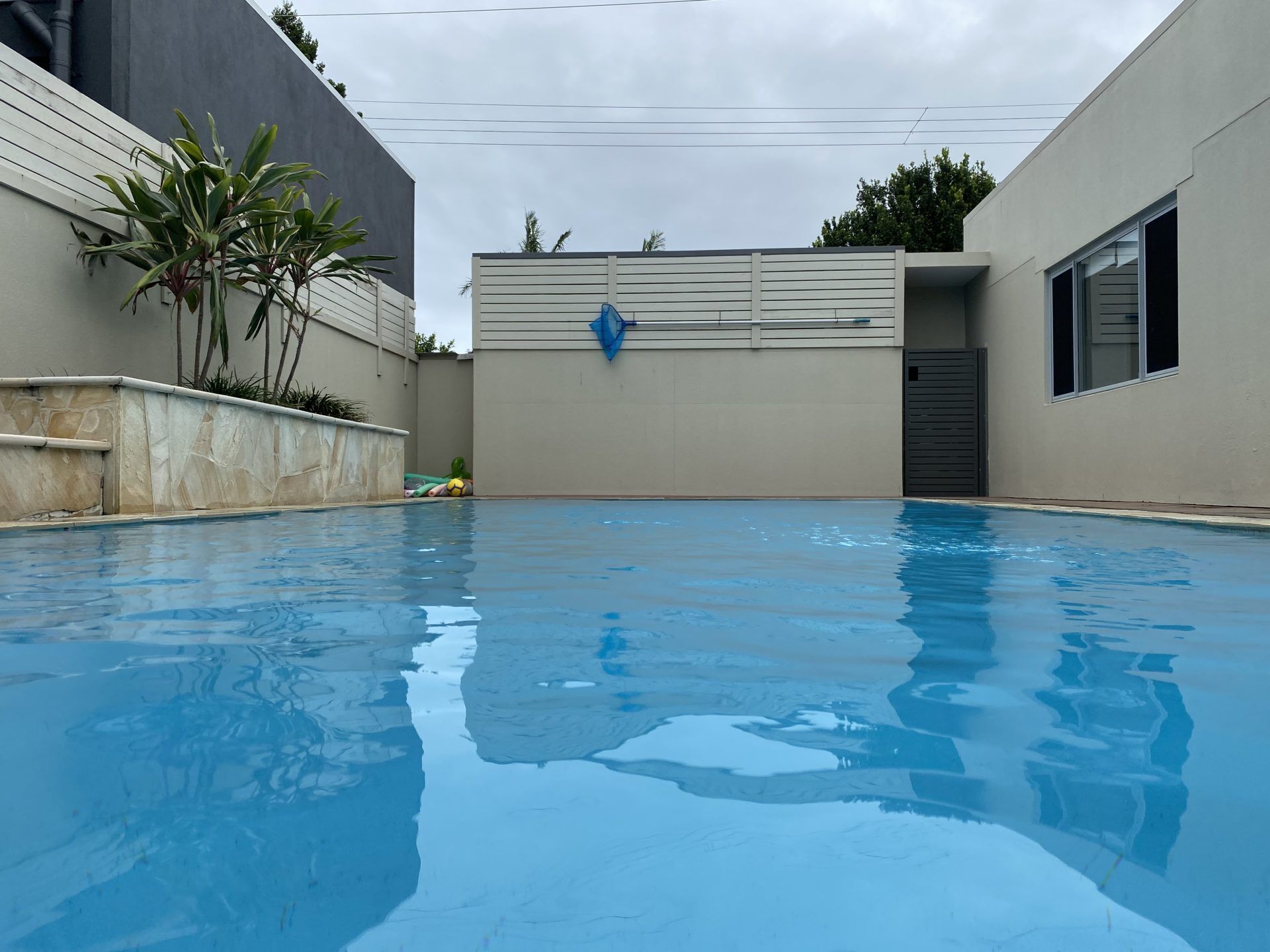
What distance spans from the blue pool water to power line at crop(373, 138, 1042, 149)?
21.0 metres

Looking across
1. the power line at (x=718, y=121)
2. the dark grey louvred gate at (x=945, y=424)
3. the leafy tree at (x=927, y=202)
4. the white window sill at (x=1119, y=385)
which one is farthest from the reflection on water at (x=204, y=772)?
the leafy tree at (x=927, y=202)

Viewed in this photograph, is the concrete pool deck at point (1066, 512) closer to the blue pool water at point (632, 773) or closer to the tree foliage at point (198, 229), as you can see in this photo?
the tree foliage at point (198, 229)

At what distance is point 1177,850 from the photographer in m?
0.77

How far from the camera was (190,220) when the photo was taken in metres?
6.26

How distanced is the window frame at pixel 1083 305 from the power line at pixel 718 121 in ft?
41.7

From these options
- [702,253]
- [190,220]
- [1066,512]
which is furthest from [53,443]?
[702,253]

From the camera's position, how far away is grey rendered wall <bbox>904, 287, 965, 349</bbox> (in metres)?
12.4

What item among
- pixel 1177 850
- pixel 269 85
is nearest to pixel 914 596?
pixel 1177 850

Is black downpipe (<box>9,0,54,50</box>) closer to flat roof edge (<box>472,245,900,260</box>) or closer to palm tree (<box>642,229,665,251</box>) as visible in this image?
flat roof edge (<box>472,245,900,260</box>)

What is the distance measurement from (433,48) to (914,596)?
21.7 meters

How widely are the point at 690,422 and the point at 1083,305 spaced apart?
5.29m

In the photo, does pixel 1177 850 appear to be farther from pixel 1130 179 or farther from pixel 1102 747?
pixel 1130 179

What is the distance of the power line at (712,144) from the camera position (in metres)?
20.4

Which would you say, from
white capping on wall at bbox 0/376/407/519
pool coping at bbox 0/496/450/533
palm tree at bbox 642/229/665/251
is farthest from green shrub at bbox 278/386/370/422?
palm tree at bbox 642/229/665/251
